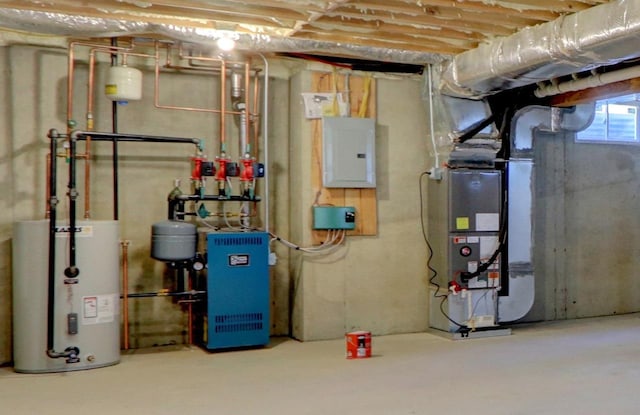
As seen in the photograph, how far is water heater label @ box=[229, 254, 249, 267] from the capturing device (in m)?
4.78

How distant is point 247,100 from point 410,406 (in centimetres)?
271

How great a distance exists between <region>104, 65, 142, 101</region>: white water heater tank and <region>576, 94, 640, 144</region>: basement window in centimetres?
429

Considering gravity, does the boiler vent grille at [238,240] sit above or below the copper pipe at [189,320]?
above

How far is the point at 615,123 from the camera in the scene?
266 inches

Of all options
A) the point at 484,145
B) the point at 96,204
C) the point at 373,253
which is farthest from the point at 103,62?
the point at 484,145

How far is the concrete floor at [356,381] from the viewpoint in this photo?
3461 mm

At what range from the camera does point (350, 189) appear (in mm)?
5410

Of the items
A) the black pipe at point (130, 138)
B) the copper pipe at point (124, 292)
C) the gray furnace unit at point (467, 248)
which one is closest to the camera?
the black pipe at point (130, 138)

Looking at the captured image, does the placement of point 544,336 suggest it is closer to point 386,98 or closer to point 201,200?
point 386,98

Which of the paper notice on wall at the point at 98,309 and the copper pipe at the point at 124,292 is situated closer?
the paper notice on wall at the point at 98,309

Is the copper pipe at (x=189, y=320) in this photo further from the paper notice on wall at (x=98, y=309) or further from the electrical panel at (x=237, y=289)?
the paper notice on wall at (x=98, y=309)

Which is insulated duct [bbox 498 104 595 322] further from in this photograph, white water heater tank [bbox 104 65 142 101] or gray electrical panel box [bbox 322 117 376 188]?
white water heater tank [bbox 104 65 142 101]

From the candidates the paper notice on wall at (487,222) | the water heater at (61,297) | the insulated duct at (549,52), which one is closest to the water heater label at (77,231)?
the water heater at (61,297)

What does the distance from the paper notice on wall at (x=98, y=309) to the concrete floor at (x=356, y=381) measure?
1.05 feet
